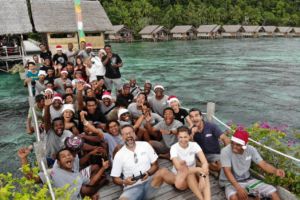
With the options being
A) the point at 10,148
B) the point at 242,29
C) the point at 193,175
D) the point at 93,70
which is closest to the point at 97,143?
the point at 193,175

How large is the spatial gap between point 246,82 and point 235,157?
68.9 feet

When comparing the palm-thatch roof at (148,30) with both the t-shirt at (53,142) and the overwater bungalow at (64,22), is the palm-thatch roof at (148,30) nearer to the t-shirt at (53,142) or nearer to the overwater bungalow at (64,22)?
the overwater bungalow at (64,22)

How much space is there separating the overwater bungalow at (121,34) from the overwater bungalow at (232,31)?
999 inches

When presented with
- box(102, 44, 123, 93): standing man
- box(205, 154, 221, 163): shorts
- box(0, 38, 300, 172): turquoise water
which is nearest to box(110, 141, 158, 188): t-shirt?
box(205, 154, 221, 163): shorts

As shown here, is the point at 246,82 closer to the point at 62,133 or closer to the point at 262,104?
the point at 262,104

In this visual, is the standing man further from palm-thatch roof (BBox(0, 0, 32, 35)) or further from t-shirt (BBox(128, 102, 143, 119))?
palm-thatch roof (BBox(0, 0, 32, 35))

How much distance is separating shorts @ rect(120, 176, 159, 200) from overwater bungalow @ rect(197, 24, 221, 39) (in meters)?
72.7

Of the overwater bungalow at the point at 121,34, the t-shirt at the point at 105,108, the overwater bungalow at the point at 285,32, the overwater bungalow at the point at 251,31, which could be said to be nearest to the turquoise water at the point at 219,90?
the t-shirt at the point at 105,108

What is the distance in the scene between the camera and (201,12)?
8188 centimetres

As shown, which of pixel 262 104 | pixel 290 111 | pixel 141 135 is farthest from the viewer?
pixel 262 104

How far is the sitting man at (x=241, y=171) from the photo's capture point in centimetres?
462

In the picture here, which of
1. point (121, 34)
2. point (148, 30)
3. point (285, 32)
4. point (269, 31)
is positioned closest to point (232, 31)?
point (269, 31)

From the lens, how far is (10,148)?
11766 millimetres

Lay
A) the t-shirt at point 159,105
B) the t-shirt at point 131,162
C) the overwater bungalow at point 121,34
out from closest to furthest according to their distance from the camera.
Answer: the t-shirt at point 131,162 → the t-shirt at point 159,105 → the overwater bungalow at point 121,34
